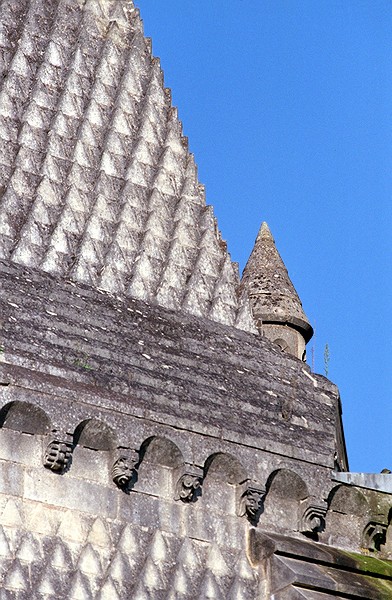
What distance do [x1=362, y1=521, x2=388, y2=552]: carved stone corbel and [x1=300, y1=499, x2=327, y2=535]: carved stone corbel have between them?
60 cm

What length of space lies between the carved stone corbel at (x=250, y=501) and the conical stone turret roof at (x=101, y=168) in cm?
304

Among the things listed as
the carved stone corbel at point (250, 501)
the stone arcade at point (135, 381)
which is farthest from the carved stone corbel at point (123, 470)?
the carved stone corbel at point (250, 501)

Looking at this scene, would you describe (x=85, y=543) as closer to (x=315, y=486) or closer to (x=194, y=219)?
(x=315, y=486)

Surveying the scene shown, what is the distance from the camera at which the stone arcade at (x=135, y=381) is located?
15.5 m

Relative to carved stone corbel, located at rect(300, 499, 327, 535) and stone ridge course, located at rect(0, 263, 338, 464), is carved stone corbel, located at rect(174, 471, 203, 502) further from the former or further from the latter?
carved stone corbel, located at rect(300, 499, 327, 535)

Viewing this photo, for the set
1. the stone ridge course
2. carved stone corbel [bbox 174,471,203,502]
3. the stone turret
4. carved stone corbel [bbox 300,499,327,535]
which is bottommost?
carved stone corbel [bbox 174,471,203,502]

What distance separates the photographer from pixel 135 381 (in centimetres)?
1669

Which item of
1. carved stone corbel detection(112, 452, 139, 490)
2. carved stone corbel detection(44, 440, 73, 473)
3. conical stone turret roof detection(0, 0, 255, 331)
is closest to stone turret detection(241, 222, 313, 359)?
conical stone turret roof detection(0, 0, 255, 331)

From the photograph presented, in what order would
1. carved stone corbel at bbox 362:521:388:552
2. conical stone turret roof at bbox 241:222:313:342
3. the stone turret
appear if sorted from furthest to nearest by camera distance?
conical stone turret roof at bbox 241:222:313:342
the stone turret
carved stone corbel at bbox 362:521:388:552

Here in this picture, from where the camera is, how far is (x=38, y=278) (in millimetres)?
17703

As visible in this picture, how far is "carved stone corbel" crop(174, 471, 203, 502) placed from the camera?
1609cm

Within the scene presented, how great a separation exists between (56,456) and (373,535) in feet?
12.6

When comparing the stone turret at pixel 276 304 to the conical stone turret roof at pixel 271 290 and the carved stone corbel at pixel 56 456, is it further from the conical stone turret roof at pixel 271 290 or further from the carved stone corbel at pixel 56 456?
the carved stone corbel at pixel 56 456

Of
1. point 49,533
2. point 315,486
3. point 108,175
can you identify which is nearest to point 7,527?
point 49,533
